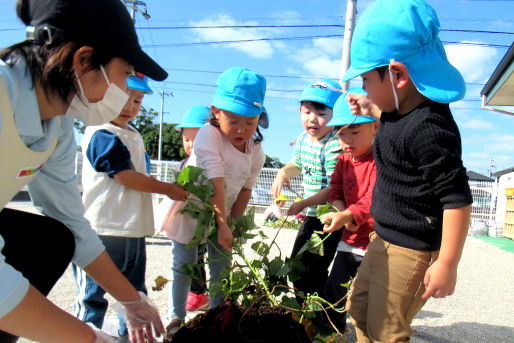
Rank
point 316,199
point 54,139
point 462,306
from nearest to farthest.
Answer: point 54,139
point 316,199
point 462,306

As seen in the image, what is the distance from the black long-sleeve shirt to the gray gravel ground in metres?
1.20

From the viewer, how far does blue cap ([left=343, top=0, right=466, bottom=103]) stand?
140 cm

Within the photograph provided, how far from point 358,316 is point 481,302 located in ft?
8.34

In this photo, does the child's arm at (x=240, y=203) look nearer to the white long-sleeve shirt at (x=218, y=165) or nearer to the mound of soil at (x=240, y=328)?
the white long-sleeve shirt at (x=218, y=165)

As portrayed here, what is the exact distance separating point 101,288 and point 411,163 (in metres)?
1.67

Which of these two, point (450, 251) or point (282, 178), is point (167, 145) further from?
point (450, 251)

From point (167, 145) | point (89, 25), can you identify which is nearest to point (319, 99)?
point (89, 25)

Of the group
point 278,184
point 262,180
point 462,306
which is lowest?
point 262,180

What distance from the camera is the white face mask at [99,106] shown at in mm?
1286

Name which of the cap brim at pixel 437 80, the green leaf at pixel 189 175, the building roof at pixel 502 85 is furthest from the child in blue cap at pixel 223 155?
the building roof at pixel 502 85

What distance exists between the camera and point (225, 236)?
1859 millimetres

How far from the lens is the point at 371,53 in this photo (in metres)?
1.49

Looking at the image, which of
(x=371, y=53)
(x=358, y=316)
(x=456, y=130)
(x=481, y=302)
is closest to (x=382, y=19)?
(x=371, y=53)

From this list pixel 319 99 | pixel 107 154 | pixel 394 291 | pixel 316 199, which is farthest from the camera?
pixel 319 99
